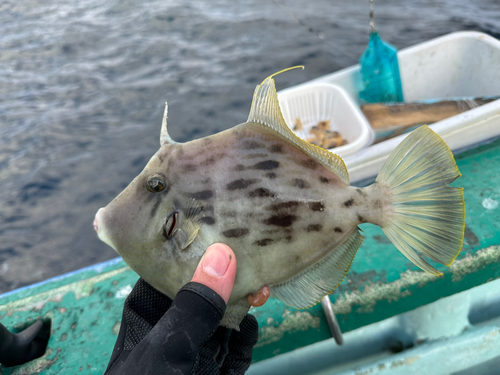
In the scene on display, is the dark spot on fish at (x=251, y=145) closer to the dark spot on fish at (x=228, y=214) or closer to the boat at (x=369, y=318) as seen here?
the dark spot on fish at (x=228, y=214)

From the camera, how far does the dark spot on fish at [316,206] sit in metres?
1.17

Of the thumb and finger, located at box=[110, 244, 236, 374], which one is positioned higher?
the thumb

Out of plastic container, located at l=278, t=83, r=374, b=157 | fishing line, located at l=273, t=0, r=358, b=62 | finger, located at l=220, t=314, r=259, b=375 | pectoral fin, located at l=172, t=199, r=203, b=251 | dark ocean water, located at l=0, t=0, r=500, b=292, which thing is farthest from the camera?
fishing line, located at l=273, t=0, r=358, b=62

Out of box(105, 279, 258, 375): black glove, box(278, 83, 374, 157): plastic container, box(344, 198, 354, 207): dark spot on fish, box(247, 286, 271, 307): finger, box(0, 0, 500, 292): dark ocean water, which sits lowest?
box(0, 0, 500, 292): dark ocean water

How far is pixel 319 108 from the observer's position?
3912 millimetres

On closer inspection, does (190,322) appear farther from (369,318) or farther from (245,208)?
(369,318)

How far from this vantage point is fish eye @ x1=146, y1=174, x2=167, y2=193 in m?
1.15

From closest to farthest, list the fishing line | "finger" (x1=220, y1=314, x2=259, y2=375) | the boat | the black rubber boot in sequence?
"finger" (x1=220, y1=314, x2=259, y2=375)
the boat
the black rubber boot
the fishing line

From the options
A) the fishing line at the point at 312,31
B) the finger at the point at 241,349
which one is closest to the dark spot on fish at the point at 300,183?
the finger at the point at 241,349

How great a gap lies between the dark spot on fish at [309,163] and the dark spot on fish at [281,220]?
18cm

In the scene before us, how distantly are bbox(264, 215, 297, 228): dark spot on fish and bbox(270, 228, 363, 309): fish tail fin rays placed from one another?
0.19 m

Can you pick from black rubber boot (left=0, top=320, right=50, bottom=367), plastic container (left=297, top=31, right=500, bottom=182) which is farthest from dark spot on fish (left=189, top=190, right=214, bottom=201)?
plastic container (left=297, top=31, right=500, bottom=182)

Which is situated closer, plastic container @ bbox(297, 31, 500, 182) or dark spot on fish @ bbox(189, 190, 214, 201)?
dark spot on fish @ bbox(189, 190, 214, 201)

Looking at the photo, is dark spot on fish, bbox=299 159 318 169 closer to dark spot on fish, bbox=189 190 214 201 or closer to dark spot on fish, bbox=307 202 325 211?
dark spot on fish, bbox=307 202 325 211
